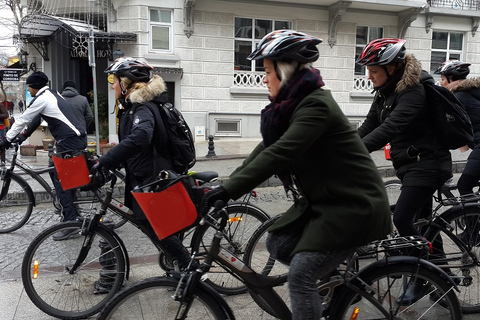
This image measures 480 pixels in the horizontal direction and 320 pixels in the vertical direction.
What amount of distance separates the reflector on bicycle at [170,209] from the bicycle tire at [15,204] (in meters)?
4.09

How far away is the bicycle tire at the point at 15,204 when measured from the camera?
5.95 m

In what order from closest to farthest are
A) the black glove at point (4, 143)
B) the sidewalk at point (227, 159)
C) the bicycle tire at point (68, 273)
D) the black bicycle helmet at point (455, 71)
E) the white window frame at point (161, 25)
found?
the bicycle tire at point (68, 273) → the black bicycle helmet at point (455, 71) → the black glove at point (4, 143) → the sidewalk at point (227, 159) → the white window frame at point (161, 25)

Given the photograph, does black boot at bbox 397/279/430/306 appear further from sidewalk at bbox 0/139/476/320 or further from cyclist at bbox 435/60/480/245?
cyclist at bbox 435/60/480/245

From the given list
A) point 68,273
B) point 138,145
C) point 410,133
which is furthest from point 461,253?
point 68,273

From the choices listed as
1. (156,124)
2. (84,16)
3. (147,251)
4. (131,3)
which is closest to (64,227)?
(156,124)

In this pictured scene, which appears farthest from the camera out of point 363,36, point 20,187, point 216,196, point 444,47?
point 444,47

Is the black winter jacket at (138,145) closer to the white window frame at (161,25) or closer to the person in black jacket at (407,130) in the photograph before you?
the person in black jacket at (407,130)

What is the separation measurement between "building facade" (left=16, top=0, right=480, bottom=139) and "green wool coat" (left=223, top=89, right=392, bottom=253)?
1217 centimetres

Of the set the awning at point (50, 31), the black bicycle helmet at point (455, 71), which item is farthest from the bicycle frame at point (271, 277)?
the awning at point (50, 31)

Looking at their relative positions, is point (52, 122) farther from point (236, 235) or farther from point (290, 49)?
point (290, 49)

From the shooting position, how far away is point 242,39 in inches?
597

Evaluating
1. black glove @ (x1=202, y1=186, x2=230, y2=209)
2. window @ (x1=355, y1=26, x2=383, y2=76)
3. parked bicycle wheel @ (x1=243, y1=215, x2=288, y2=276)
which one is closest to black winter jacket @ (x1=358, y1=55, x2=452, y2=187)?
parked bicycle wheel @ (x1=243, y1=215, x2=288, y2=276)

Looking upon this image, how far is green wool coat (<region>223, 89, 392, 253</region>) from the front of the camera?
2201 mm

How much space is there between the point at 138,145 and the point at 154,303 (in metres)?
1.42
